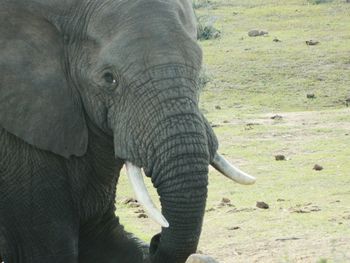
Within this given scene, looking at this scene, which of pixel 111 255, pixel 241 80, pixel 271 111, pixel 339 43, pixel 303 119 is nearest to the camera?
pixel 111 255

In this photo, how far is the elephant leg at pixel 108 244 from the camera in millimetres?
8086

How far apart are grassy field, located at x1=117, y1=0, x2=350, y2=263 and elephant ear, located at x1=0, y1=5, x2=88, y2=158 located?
164 cm

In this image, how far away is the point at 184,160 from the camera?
22.0 feet

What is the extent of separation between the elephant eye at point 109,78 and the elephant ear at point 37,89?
0.99 feet

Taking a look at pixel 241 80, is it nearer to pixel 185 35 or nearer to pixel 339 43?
pixel 339 43

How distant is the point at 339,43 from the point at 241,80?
3.25 meters

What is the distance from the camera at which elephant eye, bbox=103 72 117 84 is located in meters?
7.13

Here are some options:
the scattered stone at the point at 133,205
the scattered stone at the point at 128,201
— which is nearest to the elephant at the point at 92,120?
the scattered stone at the point at 133,205

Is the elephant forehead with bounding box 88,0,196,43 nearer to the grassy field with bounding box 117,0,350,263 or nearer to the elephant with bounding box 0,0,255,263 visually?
the elephant with bounding box 0,0,255,263

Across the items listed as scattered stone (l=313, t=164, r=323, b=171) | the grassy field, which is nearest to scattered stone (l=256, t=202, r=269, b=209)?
the grassy field

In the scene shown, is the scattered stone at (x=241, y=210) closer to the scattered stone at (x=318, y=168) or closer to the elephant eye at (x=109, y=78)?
the scattered stone at (x=318, y=168)

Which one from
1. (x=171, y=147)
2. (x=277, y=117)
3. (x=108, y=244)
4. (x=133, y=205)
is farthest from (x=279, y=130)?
(x=171, y=147)

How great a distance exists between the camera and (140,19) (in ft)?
23.1

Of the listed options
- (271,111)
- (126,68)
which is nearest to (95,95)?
(126,68)
